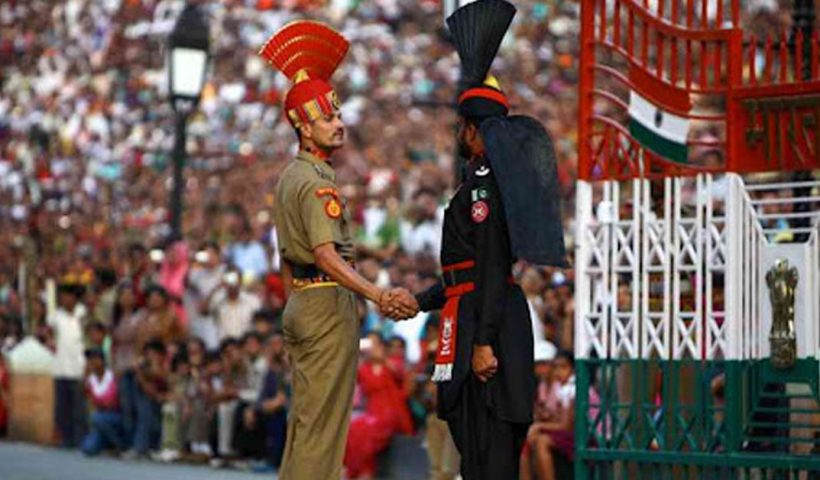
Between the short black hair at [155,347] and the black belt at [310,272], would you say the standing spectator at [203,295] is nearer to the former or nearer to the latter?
the short black hair at [155,347]

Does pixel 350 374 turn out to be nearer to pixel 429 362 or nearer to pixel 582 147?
pixel 582 147

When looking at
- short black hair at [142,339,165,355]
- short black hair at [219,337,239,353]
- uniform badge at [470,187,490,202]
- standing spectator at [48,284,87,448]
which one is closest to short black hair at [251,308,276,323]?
short black hair at [219,337,239,353]

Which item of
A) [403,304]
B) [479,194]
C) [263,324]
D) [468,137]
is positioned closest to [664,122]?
[468,137]

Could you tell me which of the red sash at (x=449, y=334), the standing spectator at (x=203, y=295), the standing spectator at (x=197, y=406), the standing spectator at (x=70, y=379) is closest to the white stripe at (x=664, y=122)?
the red sash at (x=449, y=334)

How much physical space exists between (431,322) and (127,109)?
2439 centimetres

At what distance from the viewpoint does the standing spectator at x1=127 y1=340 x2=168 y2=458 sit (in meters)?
22.4

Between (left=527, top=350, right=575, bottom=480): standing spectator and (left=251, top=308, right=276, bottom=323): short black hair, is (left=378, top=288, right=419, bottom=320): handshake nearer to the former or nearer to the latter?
(left=527, top=350, right=575, bottom=480): standing spectator

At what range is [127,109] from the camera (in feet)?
138

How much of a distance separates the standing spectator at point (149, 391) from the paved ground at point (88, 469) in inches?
14.9

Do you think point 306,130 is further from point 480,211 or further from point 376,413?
point 376,413

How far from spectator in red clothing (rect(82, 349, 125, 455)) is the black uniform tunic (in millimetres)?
12151

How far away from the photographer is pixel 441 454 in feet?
56.5

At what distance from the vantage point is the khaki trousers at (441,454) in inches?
674

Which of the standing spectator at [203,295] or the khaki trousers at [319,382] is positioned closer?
the khaki trousers at [319,382]
